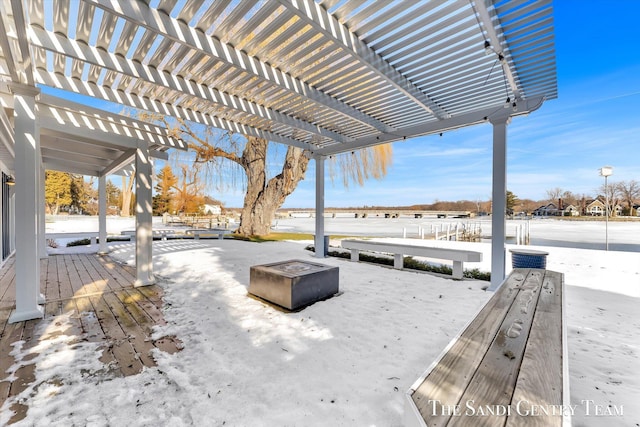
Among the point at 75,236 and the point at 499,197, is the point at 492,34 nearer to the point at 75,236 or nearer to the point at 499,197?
the point at 499,197

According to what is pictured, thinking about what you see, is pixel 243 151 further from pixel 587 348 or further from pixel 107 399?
pixel 587 348

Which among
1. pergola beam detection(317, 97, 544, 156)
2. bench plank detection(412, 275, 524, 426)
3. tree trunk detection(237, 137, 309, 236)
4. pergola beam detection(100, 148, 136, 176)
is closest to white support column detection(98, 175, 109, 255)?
pergola beam detection(100, 148, 136, 176)

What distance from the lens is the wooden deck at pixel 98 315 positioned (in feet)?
6.75

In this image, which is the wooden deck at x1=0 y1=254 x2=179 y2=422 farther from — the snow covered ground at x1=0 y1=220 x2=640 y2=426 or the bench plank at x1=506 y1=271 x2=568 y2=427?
the bench plank at x1=506 y1=271 x2=568 y2=427

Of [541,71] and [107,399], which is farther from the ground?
[541,71]

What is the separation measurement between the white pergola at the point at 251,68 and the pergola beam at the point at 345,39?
0.01 m

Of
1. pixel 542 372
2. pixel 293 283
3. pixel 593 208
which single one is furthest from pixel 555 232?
pixel 593 208

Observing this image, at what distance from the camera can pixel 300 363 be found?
2.12 meters

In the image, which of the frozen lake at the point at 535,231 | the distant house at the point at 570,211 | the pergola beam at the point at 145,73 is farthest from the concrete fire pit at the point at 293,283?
the distant house at the point at 570,211

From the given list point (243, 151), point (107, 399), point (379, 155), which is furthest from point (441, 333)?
point (243, 151)

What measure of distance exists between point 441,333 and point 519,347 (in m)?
1.34

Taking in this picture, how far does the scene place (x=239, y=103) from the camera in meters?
4.14

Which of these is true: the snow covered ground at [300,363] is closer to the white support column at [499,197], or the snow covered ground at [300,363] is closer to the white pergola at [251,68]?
the white support column at [499,197]

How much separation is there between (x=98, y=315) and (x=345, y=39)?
4.13m
